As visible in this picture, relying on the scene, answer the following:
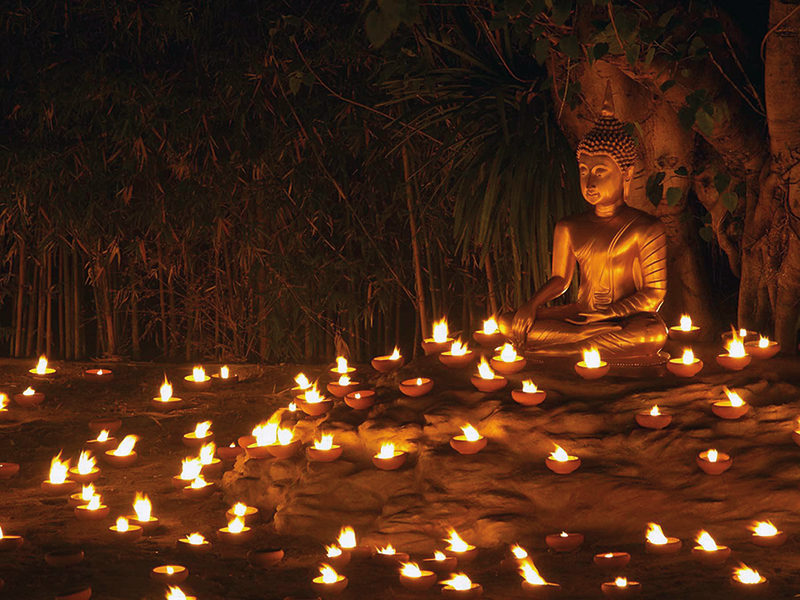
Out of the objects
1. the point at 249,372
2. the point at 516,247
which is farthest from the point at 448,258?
the point at 249,372

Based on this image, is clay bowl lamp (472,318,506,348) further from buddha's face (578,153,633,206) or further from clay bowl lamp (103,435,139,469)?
clay bowl lamp (103,435,139,469)

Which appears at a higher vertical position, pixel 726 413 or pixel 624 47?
pixel 624 47

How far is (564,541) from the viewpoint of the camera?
3.24 m

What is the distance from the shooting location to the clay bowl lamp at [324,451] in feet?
12.4

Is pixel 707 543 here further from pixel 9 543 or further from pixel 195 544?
pixel 9 543

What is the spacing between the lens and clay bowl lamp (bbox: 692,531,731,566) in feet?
9.80

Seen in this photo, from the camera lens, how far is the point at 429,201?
18.4ft

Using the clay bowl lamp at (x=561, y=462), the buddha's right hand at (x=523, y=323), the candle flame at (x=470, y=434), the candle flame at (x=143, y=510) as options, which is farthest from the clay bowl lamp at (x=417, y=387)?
the candle flame at (x=143, y=510)

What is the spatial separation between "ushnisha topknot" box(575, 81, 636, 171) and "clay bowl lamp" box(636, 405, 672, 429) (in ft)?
3.96

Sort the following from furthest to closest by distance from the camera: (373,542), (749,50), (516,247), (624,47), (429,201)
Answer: (429,201) < (516,247) < (749,50) < (624,47) < (373,542)

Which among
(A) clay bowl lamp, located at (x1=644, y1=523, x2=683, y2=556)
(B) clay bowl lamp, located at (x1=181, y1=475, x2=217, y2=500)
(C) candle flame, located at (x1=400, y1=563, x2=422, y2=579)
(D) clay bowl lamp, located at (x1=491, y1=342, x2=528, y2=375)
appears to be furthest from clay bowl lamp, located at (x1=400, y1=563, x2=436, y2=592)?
(B) clay bowl lamp, located at (x1=181, y1=475, x2=217, y2=500)

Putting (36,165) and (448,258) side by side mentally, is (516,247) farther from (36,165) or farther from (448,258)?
(36,165)

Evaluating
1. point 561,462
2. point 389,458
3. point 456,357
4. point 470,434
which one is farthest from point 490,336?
point 561,462

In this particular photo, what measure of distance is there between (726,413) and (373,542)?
1.32 meters
